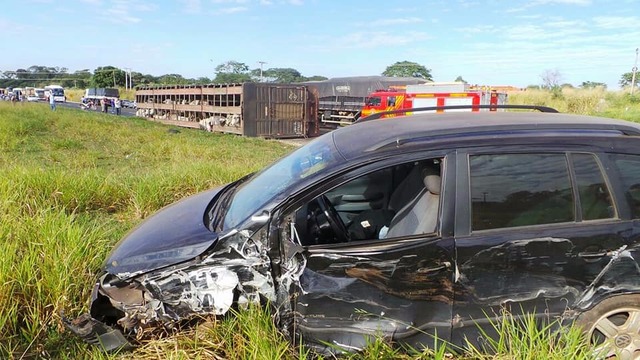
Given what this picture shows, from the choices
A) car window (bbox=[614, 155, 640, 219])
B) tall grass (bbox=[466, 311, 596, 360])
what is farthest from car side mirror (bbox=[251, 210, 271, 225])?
car window (bbox=[614, 155, 640, 219])

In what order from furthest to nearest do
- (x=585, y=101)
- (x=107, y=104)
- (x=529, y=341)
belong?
(x=107, y=104) → (x=585, y=101) → (x=529, y=341)

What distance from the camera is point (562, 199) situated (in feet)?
8.47

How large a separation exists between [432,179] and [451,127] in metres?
0.39

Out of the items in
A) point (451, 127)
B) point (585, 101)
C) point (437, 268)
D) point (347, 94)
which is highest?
point (347, 94)

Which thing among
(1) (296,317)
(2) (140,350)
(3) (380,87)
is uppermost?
(3) (380,87)

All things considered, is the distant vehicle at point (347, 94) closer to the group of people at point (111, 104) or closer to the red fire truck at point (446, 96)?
the red fire truck at point (446, 96)

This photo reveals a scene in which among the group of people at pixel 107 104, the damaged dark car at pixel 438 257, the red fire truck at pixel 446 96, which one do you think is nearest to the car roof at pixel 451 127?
the damaged dark car at pixel 438 257

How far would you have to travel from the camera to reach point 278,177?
303cm

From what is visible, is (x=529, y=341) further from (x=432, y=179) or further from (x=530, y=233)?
(x=432, y=179)

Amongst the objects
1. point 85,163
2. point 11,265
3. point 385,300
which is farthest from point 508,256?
point 85,163

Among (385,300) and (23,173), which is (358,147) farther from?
(23,173)

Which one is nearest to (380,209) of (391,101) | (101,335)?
(101,335)

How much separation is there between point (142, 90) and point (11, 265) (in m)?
30.2

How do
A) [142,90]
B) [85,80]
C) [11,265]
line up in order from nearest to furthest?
[11,265] → [142,90] → [85,80]
